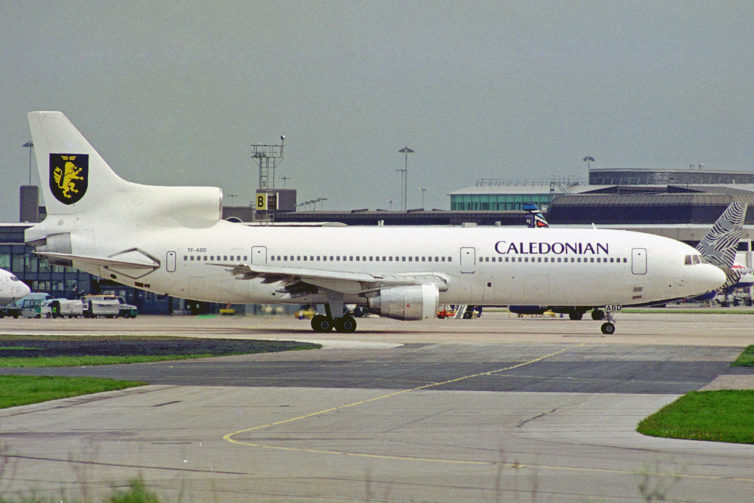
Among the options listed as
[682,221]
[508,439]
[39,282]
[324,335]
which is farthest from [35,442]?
[682,221]

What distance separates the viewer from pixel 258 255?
155ft

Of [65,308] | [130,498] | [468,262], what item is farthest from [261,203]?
[130,498]

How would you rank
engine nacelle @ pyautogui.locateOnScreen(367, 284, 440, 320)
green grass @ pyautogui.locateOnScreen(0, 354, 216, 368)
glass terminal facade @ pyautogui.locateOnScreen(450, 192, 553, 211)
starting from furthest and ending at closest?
1. glass terminal facade @ pyautogui.locateOnScreen(450, 192, 553, 211)
2. engine nacelle @ pyautogui.locateOnScreen(367, 284, 440, 320)
3. green grass @ pyautogui.locateOnScreen(0, 354, 216, 368)

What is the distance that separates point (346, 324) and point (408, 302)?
12.1 ft

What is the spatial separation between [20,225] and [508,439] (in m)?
79.0

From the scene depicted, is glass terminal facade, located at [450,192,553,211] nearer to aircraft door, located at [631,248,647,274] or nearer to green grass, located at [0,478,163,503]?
aircraft door, located at [631,248,647,274]

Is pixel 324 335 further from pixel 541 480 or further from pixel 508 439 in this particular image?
pixel 541 480

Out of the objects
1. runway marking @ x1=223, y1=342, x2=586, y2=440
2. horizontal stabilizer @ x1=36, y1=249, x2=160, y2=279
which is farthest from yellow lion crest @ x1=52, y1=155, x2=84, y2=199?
runway marking @ x1=223, y1=342, x2=586, y2=440

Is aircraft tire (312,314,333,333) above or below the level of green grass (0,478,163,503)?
below

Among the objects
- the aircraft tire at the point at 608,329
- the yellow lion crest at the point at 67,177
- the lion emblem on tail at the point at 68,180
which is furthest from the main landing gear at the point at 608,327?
the yellow lion crest at the point at 67,177

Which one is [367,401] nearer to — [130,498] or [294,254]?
[130,498]

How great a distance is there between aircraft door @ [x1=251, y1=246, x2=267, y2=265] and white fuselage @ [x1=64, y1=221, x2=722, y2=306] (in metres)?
0.05

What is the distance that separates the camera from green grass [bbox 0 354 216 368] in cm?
2768

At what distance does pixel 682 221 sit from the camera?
5896 inches
